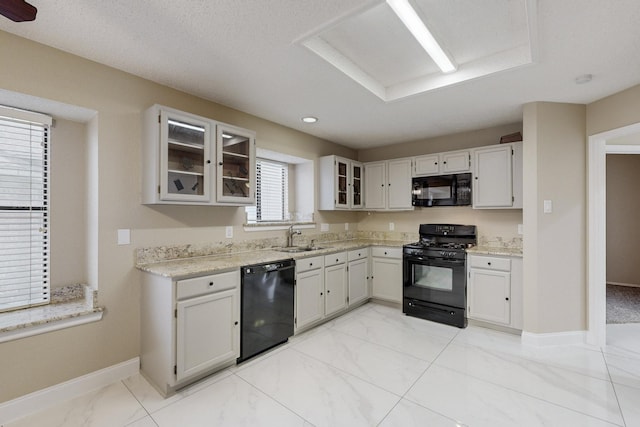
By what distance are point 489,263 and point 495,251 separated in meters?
0.16

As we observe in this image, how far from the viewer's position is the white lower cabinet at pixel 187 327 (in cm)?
209

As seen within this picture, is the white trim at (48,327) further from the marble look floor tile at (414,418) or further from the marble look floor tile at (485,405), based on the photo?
the marble look floor tile at (485,405)

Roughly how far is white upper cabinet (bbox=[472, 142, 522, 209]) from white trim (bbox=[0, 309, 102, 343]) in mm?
3995

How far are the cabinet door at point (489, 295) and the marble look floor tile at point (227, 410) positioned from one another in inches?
95.3

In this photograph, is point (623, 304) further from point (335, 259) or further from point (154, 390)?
point (154, 390)

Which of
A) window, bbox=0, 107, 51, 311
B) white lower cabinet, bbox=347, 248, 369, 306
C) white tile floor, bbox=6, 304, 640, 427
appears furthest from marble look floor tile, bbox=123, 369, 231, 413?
white lower cabinet, bbox=347, 248, 369, 306

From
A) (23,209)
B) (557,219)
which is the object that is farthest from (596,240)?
(23,209)

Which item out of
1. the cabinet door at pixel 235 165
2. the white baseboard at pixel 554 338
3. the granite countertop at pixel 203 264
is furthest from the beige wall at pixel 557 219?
Answer: the cabinet door at pixel 235 165

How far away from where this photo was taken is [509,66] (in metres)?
2.22

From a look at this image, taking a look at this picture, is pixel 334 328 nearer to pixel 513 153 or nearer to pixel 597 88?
pixel 513 153

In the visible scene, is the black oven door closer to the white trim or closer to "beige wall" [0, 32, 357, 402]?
"beige wall" [0, 32, 357, 402]

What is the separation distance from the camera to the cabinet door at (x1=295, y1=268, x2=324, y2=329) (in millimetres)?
3076

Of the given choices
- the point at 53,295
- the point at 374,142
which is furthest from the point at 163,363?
the point at 374,142

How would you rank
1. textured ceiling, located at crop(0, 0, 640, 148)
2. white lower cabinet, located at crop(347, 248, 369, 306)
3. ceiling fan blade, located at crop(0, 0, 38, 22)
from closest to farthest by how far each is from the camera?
ceiling fan blade, located at crop(0, 0, 38, 22), textured ceiling, located at crop(0, 0, 640, 148), white lower cabinet, located at crop(347, 248, 369, 306)
